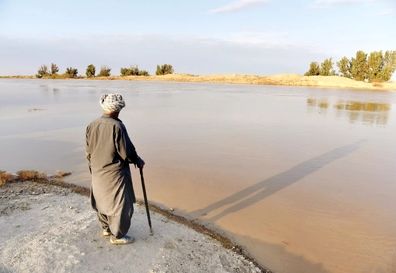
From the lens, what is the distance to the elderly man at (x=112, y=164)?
13.1 ft

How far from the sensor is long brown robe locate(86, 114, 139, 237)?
3.98 meters

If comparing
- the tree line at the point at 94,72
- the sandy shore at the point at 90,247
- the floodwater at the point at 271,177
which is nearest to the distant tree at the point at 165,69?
the tree line at the point at 94,72

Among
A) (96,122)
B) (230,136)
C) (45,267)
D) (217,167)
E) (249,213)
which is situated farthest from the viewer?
(230,136)

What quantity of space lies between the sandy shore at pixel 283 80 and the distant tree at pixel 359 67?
16.3 ft

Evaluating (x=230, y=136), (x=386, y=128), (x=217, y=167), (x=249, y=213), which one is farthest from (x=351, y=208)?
(x=386, y=128)

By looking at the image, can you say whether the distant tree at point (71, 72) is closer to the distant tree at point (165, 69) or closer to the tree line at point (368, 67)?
the distant tree at point (165, 69)

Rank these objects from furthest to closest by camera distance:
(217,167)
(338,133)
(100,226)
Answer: (338,133), (217,167), (100,226)

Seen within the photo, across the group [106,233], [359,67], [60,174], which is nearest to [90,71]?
[359,67]

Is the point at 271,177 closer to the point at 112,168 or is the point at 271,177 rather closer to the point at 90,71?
the point at 112,168

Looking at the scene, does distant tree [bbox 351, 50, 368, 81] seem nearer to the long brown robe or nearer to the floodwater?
the floodwater

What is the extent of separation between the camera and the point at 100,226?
4.70m

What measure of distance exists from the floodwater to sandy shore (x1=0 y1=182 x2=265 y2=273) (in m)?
0.76

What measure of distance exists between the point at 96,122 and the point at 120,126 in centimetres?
27

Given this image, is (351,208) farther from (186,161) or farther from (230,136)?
(230,136)
